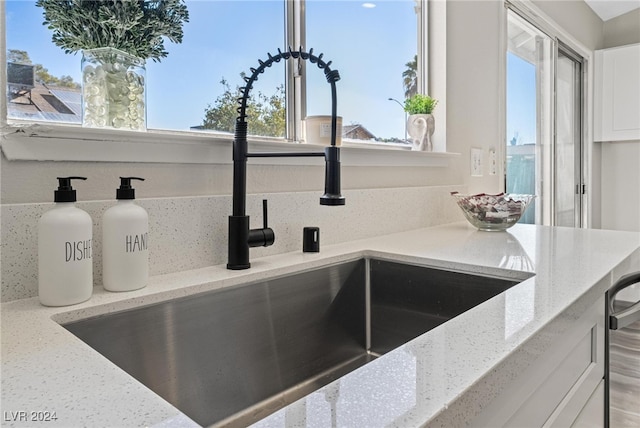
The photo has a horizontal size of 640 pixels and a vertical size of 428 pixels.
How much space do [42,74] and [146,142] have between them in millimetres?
230

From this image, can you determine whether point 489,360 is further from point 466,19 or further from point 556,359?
point 466,19

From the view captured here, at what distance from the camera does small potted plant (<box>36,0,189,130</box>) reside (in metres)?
0.75

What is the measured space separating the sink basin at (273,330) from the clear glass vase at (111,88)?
1.17 ft

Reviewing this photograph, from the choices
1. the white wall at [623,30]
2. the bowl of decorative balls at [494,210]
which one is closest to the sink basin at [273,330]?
the bowl of decorative balls at [494,210]

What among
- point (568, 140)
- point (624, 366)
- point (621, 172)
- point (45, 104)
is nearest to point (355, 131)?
point (45, 104)

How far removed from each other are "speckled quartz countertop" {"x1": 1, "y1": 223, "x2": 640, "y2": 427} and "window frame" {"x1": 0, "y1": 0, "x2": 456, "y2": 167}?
0.78 feet

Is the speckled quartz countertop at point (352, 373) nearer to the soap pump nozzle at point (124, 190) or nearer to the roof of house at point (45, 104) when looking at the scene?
the soap pump nozzle at point (124, 190)

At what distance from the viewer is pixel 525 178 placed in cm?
273

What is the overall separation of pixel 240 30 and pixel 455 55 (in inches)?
40.2

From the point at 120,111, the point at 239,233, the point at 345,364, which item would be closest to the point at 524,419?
the point at 345,364

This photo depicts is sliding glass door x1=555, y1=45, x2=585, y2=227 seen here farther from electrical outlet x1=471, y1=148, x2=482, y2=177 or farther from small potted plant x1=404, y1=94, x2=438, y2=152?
small potted plant x1=404, y1=94, x2=438, y2=152

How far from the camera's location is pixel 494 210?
1446mm

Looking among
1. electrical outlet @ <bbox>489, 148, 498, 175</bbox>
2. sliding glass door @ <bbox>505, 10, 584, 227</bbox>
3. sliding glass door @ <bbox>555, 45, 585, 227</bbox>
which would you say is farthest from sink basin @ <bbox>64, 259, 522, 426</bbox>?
sliding glass door @ <bbox>555, 45, 585, 227</bbox>

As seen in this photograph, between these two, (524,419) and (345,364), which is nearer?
(524,419)
